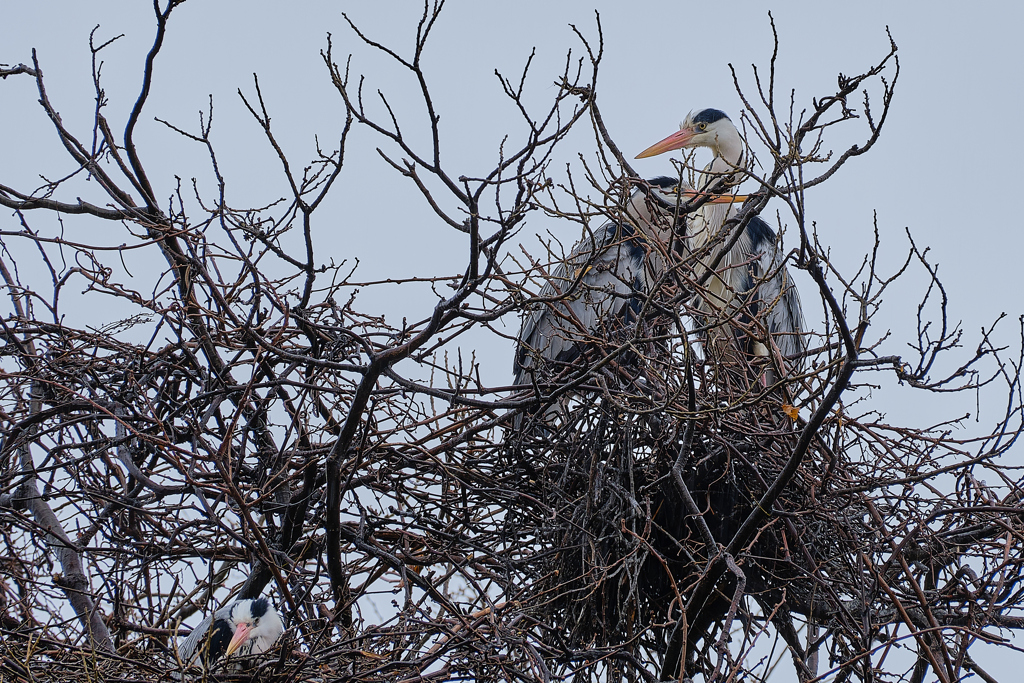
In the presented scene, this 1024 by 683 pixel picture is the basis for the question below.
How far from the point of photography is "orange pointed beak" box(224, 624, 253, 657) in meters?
3.27

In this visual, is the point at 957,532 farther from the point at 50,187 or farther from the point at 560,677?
the point at 50,187

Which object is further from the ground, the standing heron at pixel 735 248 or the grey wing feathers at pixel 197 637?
the standing heron at pixel 735 248

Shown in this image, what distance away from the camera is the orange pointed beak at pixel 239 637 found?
3.27m

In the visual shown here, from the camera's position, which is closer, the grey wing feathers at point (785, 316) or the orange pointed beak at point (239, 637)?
the orange pointed beak at point (239, 637)

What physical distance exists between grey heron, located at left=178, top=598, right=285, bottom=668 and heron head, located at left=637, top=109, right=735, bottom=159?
3076 mm

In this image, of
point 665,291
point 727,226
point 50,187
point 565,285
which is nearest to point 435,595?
point 665,291

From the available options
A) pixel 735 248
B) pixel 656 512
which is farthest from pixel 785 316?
pixel 656 512

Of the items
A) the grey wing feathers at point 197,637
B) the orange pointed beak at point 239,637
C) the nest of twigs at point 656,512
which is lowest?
the nest of twigs at point 656,512

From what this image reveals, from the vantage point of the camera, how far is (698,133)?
17.6 feet

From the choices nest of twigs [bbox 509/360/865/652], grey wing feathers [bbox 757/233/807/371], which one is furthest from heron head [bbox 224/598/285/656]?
grey wing feathers [bbox 757/233/807/371]

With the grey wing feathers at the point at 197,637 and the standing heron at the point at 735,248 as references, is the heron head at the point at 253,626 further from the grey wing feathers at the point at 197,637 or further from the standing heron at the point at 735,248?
the standing heron at the point at 735,248

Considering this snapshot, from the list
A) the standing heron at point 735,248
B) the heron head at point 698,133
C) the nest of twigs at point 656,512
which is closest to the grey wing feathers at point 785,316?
the standing heron at point 735,248

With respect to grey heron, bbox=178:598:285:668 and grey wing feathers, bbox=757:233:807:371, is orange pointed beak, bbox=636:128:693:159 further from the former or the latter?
grey heron, bbox=178:598:285:668

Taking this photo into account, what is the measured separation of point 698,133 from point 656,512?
9.05ft
